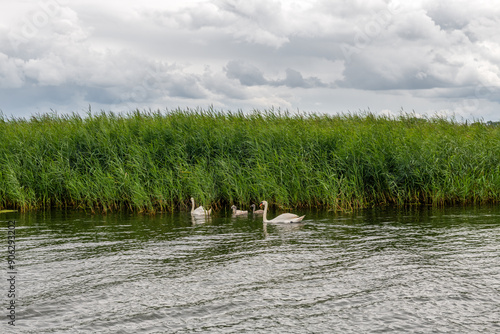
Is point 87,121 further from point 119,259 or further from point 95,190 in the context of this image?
point 119,259

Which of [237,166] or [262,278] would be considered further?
[237,166]

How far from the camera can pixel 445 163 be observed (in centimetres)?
1853

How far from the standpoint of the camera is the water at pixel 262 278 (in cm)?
679

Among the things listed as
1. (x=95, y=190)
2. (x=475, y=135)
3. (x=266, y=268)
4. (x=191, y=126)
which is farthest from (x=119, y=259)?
(x=475, y=135)

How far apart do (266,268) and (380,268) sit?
2110mm

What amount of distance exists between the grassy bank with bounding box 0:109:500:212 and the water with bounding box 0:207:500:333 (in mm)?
3354

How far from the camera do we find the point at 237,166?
732 inches

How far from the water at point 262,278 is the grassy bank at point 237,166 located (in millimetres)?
3354

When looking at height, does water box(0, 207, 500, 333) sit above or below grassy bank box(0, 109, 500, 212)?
below

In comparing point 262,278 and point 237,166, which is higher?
point 237,166

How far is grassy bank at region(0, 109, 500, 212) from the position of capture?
17594 millimetres

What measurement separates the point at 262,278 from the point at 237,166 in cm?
1006

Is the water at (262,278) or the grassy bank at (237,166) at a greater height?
the grassy bank at (237,166)

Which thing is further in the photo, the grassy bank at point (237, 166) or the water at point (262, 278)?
the grassy bank at point (237, 166)
